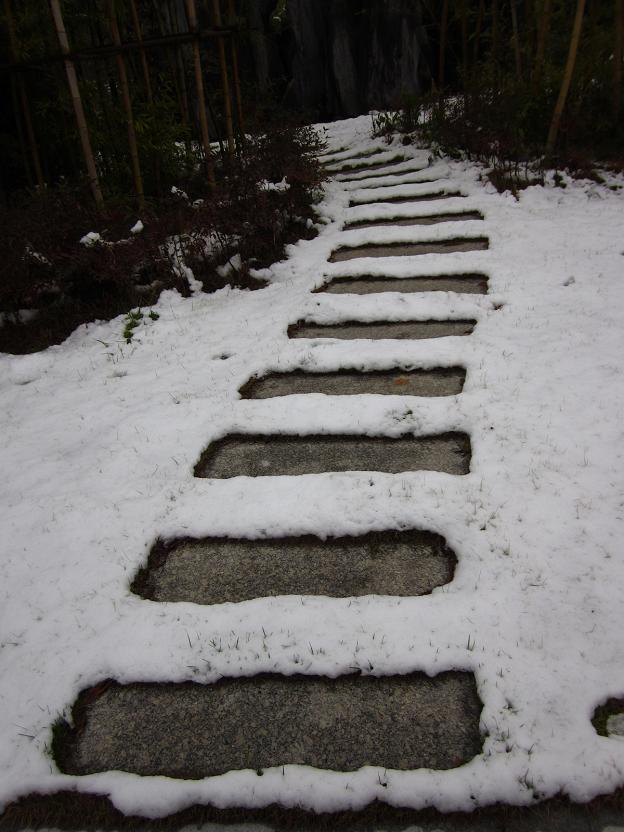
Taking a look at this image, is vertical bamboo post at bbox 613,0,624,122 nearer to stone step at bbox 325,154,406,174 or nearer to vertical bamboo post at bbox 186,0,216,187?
stone step at bbox 325,154,406,174

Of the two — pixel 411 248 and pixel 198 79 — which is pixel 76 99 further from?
pixel 411 248

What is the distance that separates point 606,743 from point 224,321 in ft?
17.0

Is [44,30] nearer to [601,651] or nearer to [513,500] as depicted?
[513,500]

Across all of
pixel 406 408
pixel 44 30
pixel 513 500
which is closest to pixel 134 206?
pixel 44 30

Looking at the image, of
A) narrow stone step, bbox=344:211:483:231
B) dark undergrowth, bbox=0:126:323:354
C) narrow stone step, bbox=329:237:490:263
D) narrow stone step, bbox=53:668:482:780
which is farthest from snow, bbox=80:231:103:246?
narrow stone step, bbox=53:668:482:780

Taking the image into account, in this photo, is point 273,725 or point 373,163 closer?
point 273,725

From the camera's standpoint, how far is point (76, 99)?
23.1ft

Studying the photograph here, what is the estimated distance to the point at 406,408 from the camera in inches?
169

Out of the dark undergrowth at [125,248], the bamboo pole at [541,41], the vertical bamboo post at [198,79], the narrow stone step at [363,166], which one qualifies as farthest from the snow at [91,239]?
the bamboo pole at [541,41]

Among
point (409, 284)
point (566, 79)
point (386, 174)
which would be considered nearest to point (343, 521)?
point (409, 284)

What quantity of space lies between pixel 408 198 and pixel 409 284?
134 inches

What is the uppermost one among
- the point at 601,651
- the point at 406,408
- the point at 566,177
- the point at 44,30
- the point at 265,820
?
the point at 44,30

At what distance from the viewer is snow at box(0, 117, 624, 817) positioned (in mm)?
2252

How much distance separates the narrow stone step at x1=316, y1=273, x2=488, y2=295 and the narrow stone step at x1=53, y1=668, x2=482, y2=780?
4.65 m
